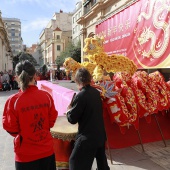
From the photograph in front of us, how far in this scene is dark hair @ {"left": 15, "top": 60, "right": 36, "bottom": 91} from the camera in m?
1.95

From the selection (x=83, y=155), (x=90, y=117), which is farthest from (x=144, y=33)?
(x=83, y=155)

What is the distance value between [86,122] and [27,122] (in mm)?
716

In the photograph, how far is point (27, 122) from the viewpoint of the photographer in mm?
1936

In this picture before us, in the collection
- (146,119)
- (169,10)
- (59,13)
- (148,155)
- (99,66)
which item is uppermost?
(59,13)

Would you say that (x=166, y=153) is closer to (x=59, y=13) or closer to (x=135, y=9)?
(x=135, y=9)

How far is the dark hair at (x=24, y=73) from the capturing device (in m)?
1.95

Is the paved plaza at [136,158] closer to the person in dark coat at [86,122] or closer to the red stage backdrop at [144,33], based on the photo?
the person in dark coat at [86,122]

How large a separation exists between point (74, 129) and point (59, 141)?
0.86 ft

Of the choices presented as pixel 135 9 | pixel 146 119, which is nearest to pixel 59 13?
pixel 135 9

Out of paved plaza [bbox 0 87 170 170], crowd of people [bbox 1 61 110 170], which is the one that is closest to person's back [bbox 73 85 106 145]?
crowd of people [bbox 1 61 110 170]

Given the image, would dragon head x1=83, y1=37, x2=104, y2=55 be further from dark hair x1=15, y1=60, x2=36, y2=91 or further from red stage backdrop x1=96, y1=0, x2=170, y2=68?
dark hair x1=15, y1=60, x2=36, y2=91

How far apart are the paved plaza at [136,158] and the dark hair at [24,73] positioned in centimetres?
206

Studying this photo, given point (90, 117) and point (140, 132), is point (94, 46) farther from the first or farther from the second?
point (90, 117)

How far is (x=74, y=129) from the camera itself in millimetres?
2910
